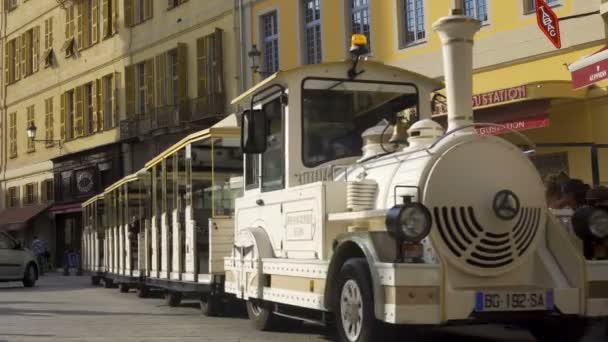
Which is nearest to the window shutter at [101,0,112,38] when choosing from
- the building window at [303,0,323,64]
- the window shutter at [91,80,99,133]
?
the window shutter at [91,80,99,133]

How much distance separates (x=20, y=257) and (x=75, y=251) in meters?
12.9

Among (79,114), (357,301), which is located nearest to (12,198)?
(79,114)

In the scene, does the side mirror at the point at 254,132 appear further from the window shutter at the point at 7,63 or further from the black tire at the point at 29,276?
the window shutter at the point at 7,63

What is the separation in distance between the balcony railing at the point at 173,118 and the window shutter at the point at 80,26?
613cm

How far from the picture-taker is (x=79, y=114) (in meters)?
36.3

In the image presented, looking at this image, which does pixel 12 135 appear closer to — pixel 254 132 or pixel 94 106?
pixel 94 106

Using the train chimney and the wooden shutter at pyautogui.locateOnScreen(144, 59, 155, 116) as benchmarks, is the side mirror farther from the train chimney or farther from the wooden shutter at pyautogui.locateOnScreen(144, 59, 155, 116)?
the wooden shutter at pyautogui.locateOnScreen(144, 59, 155, 116)

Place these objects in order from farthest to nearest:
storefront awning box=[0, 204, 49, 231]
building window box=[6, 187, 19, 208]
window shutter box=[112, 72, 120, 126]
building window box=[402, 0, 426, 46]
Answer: building window box=[6, 187, 19, 208] → storefront awning box=[0, 204, 49, 231] → window shutter box=[112, 72, 120, 126] → building window box=[402, 0, 426, 46]

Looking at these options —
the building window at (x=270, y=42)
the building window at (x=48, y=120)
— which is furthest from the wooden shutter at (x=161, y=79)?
the building window at (x=48, y=120)

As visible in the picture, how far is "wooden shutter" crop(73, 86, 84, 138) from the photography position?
36.2m

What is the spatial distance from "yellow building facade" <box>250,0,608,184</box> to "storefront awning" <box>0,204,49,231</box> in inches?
760

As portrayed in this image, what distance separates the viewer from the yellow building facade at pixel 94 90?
27.7 metres

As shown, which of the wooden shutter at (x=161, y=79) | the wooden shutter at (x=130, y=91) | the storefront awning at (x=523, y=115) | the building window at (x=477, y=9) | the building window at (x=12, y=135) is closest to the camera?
the storefront awning at (x=523, y=115)

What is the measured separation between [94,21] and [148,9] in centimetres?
471
